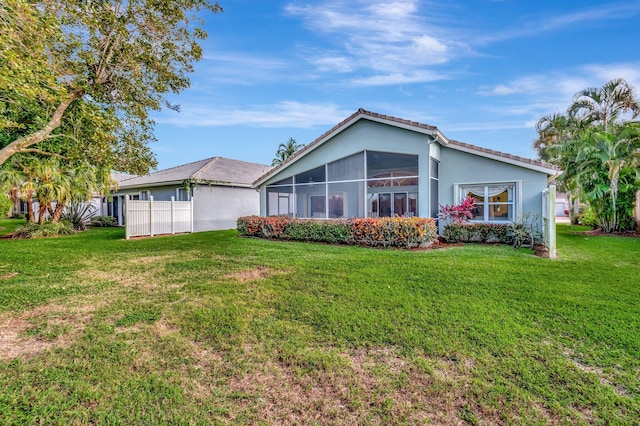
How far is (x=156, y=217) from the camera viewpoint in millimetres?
16781

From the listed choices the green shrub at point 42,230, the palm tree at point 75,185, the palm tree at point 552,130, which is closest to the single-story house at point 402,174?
the palm tree at point 75,185

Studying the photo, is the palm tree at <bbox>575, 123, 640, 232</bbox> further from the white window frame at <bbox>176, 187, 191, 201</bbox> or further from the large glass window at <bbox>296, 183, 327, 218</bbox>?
the white window frame at <bbox>176, 187, 191, 201</bbox>

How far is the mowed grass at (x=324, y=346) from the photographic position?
2.64 m

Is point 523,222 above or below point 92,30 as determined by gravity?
below

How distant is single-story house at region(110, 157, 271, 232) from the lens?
1886 centimetres

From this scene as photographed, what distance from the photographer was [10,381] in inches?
119

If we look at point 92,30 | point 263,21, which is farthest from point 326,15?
point 92,30

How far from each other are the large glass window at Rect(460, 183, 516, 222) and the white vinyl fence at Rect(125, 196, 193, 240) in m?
15.2

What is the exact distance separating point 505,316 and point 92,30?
12.3 metres

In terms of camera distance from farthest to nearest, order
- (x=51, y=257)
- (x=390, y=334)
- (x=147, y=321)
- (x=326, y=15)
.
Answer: (x=326, y=15), (x=51, y=257), (x=147, y=321), (x=390, y=334)

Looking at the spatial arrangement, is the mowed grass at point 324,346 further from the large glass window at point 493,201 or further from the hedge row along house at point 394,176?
the hedge row along house at point 394,176

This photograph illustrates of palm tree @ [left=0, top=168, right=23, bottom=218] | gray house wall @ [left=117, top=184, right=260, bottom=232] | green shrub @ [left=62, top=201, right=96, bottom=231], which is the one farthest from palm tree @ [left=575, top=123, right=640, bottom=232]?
palm tree @ [left=0, top=168, right=23, bottom=218]

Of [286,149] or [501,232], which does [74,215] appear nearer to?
[286,149]

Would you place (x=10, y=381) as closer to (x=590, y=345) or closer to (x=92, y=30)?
(x=590, y=345)
